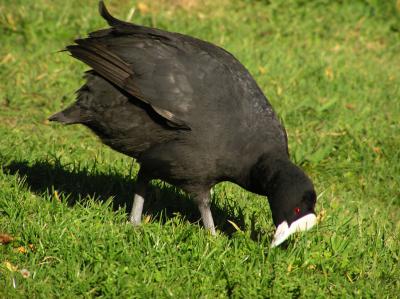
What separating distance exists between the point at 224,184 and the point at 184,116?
157 centimetres

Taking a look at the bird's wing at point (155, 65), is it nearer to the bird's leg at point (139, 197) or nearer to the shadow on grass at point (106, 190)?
the bird's leg at point (139, 197)

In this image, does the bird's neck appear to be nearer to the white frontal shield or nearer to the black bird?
the black bird

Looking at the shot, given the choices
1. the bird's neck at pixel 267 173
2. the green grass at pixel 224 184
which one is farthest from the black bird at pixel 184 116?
the green grass at pixel 224 184

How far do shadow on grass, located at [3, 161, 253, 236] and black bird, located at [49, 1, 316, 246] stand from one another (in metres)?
0.41

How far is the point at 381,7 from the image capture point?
10688 millimetres

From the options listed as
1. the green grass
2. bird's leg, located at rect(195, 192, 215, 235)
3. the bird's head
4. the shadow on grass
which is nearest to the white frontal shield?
Result: the bird's head

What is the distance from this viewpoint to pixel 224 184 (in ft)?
21.6

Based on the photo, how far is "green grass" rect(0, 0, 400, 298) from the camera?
467 cm

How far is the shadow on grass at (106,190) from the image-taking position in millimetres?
5848

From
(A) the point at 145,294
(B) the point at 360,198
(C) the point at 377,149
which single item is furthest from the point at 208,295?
(C) the point at 377,149

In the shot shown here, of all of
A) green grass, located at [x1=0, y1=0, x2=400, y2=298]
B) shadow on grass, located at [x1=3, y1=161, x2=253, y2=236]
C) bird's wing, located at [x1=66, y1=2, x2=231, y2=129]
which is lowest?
shadow on grass, located at [x1=3, y1=161, x2=253, y2=236]

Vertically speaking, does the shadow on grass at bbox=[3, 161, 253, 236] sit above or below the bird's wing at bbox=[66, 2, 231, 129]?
below

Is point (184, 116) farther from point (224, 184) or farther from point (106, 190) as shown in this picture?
point (224, 184)

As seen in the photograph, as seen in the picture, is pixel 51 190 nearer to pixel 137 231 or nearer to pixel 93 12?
pixel 137 231
